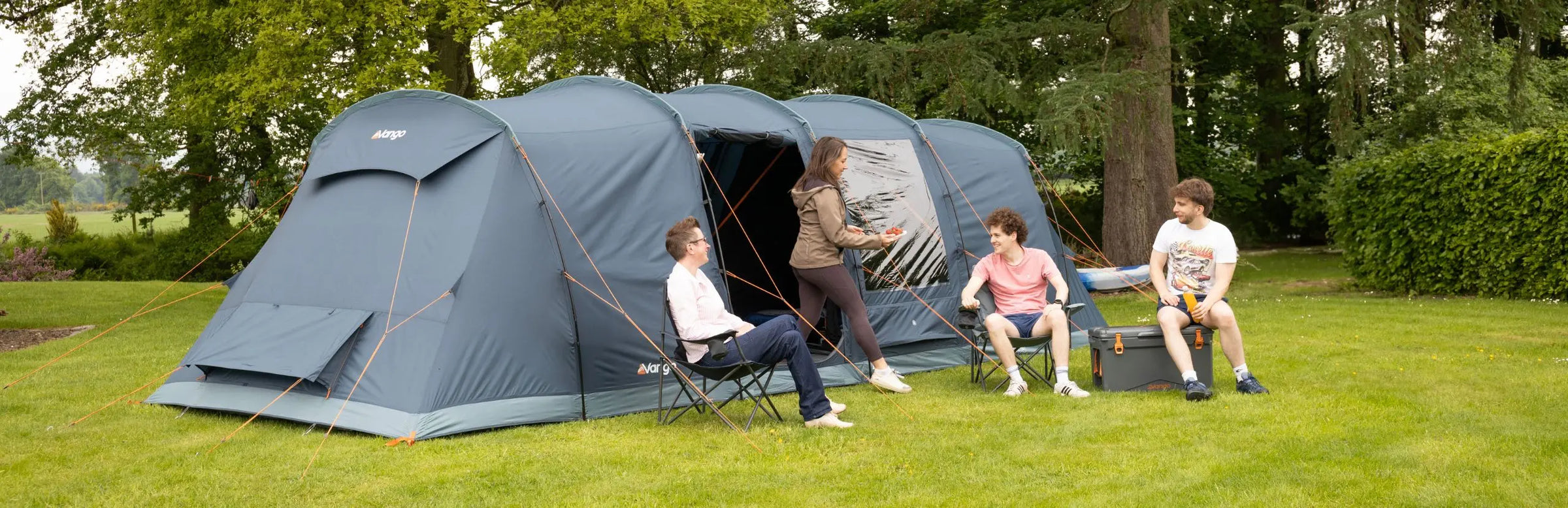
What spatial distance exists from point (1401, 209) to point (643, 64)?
8507mm

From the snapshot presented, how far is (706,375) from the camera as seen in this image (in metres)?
5.19

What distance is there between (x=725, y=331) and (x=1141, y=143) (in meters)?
7.31

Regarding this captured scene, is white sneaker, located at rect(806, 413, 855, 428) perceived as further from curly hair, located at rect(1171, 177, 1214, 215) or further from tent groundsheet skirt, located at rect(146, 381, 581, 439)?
curly hair, located at rect(1171, 177, 1214, 215)

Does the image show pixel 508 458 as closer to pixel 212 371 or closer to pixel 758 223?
pixel 212 371

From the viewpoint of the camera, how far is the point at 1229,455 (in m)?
4.41

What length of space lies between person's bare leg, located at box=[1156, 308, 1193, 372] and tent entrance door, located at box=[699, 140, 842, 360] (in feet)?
9.28

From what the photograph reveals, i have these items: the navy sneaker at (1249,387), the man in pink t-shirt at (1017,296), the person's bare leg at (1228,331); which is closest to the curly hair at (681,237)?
the man in pink t-shirt at (1017,296)

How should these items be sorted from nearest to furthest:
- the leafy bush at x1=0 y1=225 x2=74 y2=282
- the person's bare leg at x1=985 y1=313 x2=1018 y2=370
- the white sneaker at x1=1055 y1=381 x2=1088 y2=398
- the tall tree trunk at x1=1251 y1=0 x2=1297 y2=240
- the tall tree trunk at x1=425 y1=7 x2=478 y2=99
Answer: the white sneaker at x1=1055 y1=381 x2=1088 y2=398
the person's bare leg at x1=985 y1=313 x2=1018 y2=370
the tall tree trunk at x1=425 y1=7 x2=478 y2=99
the leafy bush at x1=0 y1=225 x2=74 y2=282
the tall tree trunk at x1=1251 y1=0 x2=1297 y2=240

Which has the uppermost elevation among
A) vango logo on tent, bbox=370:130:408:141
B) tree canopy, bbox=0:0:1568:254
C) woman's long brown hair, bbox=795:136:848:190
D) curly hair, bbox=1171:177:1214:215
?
tree canopy, bbox=0:0:1568:254

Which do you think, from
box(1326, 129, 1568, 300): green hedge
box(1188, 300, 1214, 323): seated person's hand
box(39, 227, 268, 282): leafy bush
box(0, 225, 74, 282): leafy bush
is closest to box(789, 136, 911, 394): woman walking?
box(1188, 300, 1214, 323): seated person's hand

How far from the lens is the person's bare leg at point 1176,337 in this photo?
18.6 ft

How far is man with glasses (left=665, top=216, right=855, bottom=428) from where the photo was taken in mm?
5121

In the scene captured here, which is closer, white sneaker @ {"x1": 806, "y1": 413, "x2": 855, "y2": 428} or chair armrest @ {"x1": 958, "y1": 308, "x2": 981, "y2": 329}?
white sneaker @ {"x1": 806, "y1": 413, "x2": 855, "y2": 428}

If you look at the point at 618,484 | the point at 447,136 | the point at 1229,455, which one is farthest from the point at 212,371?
the point at 1229,455
